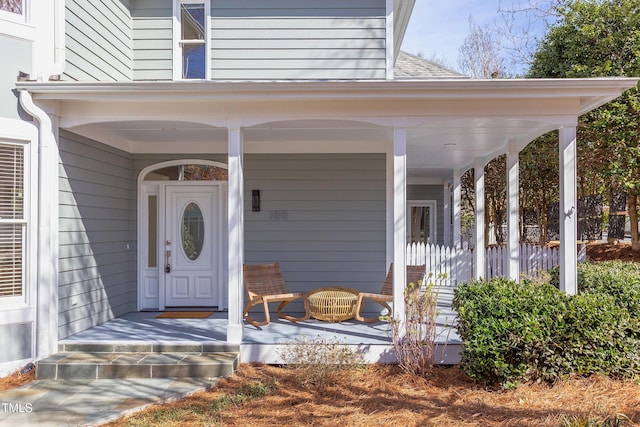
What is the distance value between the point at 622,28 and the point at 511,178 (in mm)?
5112

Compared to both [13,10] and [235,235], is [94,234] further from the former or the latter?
[13,10]

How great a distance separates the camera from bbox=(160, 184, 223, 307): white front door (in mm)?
7332

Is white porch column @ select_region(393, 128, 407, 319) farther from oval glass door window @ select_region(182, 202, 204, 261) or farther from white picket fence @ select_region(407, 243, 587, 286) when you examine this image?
white picket fence @ select_region(407, 243, 587, 286)

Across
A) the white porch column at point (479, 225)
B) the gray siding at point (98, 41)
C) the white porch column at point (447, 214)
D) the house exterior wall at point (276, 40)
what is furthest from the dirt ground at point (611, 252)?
the gray siding at point (98, 41)

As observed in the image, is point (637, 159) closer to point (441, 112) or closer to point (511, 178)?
point (511, 178)

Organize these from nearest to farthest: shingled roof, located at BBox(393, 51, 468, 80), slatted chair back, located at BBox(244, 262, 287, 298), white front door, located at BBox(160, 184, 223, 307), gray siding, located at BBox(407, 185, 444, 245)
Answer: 1. slatted chair back, located at BBox(244, 262, 287, 298)
2. white front door, located at BBox(160, 184, 223, 307)
3. shingled roof, located at BBox(393, 51, 468, 80)
4. gray siding, located at BBox(407, 185, 444, 245)

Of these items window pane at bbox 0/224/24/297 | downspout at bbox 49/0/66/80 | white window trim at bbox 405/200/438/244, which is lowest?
window pane at bbox 0/224/24/297

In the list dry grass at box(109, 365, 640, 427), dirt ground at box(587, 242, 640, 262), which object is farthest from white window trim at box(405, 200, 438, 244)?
dry grass at box(109, 365, 640, 427)

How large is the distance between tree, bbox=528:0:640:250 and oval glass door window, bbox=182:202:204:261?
27.5ft

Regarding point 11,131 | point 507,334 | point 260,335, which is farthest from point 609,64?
point 11,131

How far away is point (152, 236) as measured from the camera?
7.35 meters

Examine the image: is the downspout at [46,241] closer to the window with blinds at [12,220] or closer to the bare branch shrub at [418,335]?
the window with blinds at [12,220]

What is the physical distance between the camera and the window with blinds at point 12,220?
4.94 metres

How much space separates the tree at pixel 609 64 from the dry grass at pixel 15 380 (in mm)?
10796
